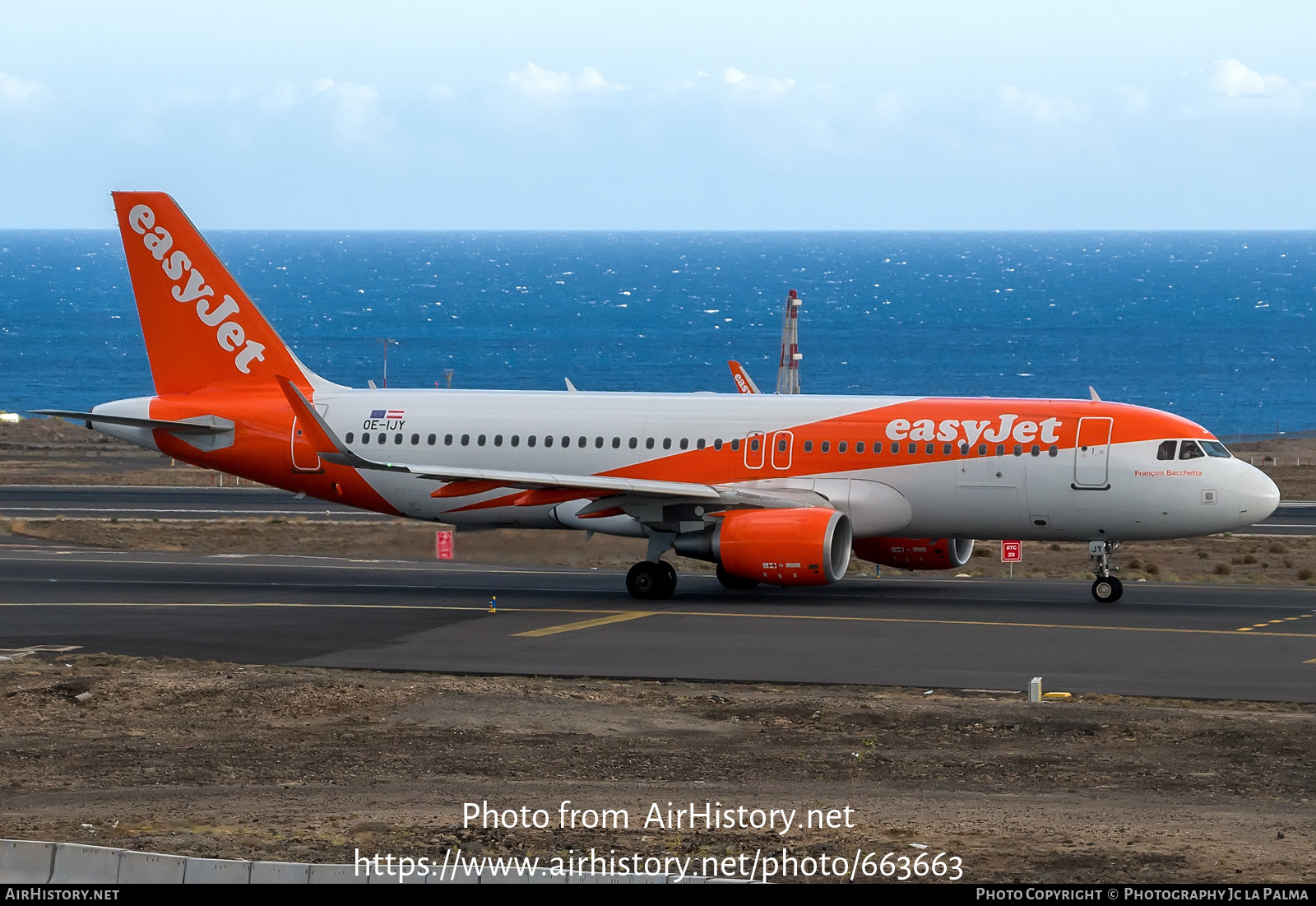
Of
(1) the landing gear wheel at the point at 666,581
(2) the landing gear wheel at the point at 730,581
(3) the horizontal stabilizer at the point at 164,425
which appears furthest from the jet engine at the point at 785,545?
(3) the horizontal stabilizer at the point at 164,425

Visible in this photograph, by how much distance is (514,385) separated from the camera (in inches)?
6058

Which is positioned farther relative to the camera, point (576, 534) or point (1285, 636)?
point (576, 534)

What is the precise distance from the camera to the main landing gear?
1355 inches

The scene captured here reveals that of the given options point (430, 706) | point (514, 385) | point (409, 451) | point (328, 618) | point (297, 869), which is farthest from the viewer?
point (514, 385)

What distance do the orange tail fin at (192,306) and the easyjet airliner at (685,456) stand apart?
1.6 inches

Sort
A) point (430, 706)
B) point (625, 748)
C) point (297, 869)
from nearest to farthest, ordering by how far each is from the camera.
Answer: point (297, 869) → point (625, 748) → point (430, 706)

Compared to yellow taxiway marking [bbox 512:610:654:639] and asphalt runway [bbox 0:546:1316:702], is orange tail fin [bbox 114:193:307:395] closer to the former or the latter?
asphalt runway [bbox 0:546:1316:702]

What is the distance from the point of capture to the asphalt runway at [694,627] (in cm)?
2644

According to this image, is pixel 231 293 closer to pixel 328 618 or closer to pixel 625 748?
pixel 328 618

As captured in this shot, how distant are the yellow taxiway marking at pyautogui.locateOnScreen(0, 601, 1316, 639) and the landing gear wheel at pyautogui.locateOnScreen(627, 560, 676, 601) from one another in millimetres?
1671

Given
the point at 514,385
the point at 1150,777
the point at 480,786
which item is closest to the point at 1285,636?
the point at 1150,777

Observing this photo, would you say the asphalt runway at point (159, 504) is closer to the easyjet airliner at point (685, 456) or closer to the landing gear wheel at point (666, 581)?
the easyjet airliner at point (685, 456)

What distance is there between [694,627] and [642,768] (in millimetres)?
11709
